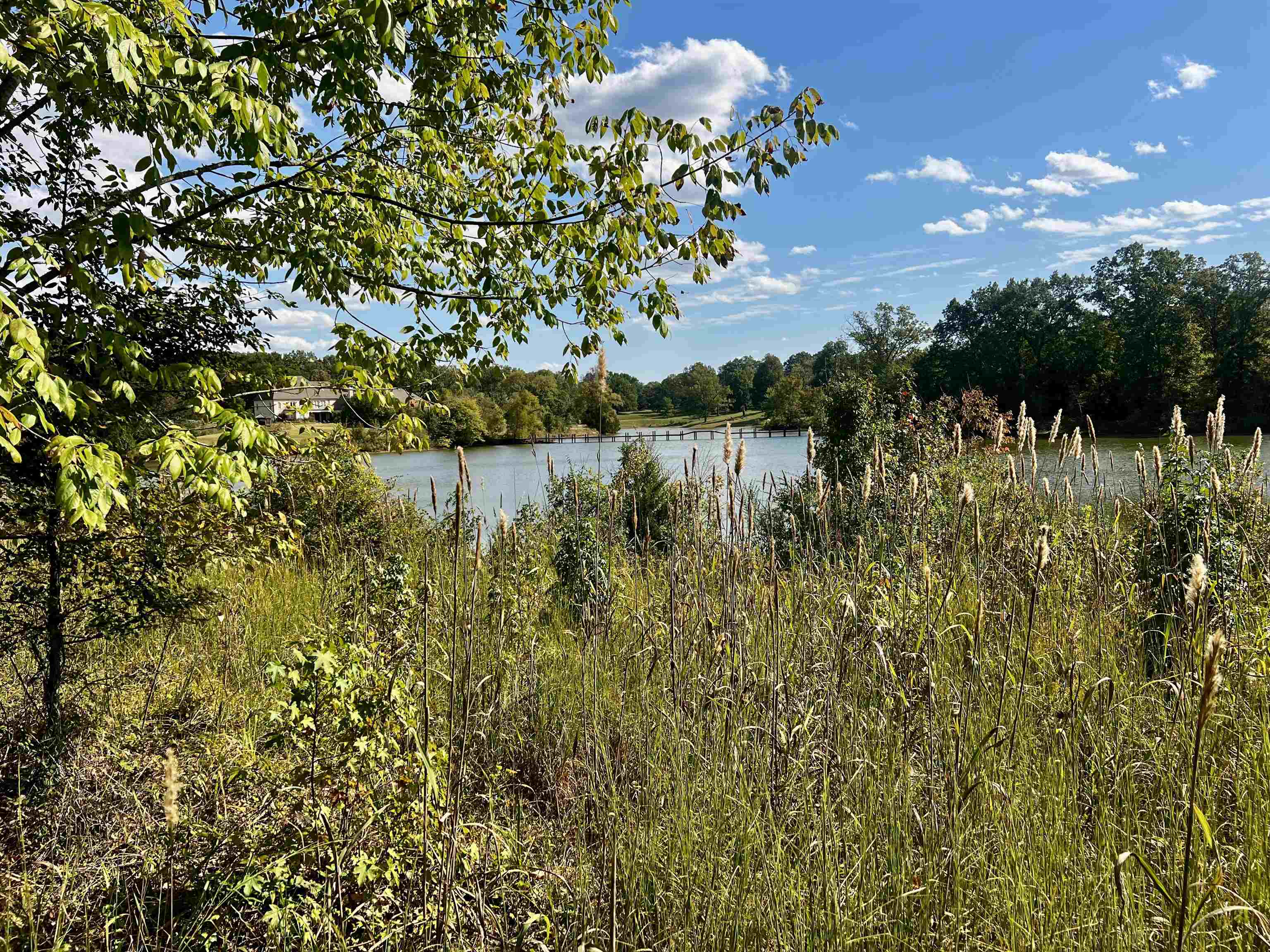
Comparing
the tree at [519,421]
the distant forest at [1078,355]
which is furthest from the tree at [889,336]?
the tree at [519,421]

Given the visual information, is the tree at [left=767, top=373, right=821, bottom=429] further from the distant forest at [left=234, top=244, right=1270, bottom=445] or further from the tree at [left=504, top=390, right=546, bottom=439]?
the tree at [left=504, top=390, right=546, bottom=439]

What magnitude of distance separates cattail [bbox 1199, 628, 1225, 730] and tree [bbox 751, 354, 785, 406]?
172 ft

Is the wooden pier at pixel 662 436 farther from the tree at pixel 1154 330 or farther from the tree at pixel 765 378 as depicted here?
the tree at pixel 1154 330

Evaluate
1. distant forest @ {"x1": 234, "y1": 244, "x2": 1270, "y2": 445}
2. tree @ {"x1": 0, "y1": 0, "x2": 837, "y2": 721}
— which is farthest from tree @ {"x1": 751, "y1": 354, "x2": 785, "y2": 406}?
tree @ {"x1": 0, "y1": 0, "x2": 837, "y2": 721}

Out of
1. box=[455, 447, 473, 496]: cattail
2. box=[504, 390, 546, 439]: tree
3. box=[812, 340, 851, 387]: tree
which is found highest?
box=[812, 340, 851, 387]: tree

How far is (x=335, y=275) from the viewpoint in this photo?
397 centimetres

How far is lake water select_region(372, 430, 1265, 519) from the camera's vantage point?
5.58 meters

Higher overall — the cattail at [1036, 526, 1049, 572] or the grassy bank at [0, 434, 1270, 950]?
the cattail at [1036, 526, 1049, 572]

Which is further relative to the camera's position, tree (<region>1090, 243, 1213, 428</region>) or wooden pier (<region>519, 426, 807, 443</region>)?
tree (<region>1090, 243, 1213, 428</region>)

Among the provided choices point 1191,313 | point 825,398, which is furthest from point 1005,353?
point 825,398

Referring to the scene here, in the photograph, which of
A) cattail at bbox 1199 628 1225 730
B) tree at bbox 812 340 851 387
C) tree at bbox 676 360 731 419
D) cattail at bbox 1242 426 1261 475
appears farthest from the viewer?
tree at bbox 812 340 851 387

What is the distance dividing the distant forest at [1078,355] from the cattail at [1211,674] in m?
16.2

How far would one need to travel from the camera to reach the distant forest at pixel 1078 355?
117 feet

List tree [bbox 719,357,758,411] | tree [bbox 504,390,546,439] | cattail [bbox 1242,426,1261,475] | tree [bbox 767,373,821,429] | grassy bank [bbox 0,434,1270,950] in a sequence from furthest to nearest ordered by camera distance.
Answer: tree [bbox 719,357,758,411]
tree [bbox 767,373,821,429]
tree [bbox 504,390,546,439]
cattail [bbox 1242,426,1261,475]
grassy bank [bbox 0,434,1270,950]
